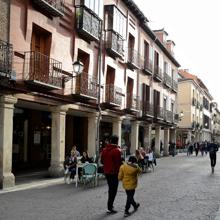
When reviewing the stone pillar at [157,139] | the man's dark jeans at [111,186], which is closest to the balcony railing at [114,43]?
the man's dark jeans at [111,186]

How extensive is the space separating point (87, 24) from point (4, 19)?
6262mm

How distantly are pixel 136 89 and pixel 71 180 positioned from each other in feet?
48.2

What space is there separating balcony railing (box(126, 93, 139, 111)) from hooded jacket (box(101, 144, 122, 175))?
58.0 ft

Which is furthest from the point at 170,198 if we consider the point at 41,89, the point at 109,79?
the point at 109,79

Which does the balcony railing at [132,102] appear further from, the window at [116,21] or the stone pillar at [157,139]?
the stone pillar at [157,139]

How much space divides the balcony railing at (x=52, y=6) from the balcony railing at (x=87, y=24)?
1.78 m

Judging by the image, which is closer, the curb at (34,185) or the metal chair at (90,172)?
the curb at (34,185)

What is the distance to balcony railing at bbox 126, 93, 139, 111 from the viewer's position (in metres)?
28.9

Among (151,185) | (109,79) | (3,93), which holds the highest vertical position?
(109,79)

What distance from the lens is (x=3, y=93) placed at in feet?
48.9

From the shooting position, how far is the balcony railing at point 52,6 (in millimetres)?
16661

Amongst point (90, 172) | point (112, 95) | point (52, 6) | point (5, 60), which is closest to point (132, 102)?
point (112, 95)

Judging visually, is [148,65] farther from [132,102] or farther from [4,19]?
[4,19]

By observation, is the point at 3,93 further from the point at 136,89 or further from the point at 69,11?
the point at 136,89
